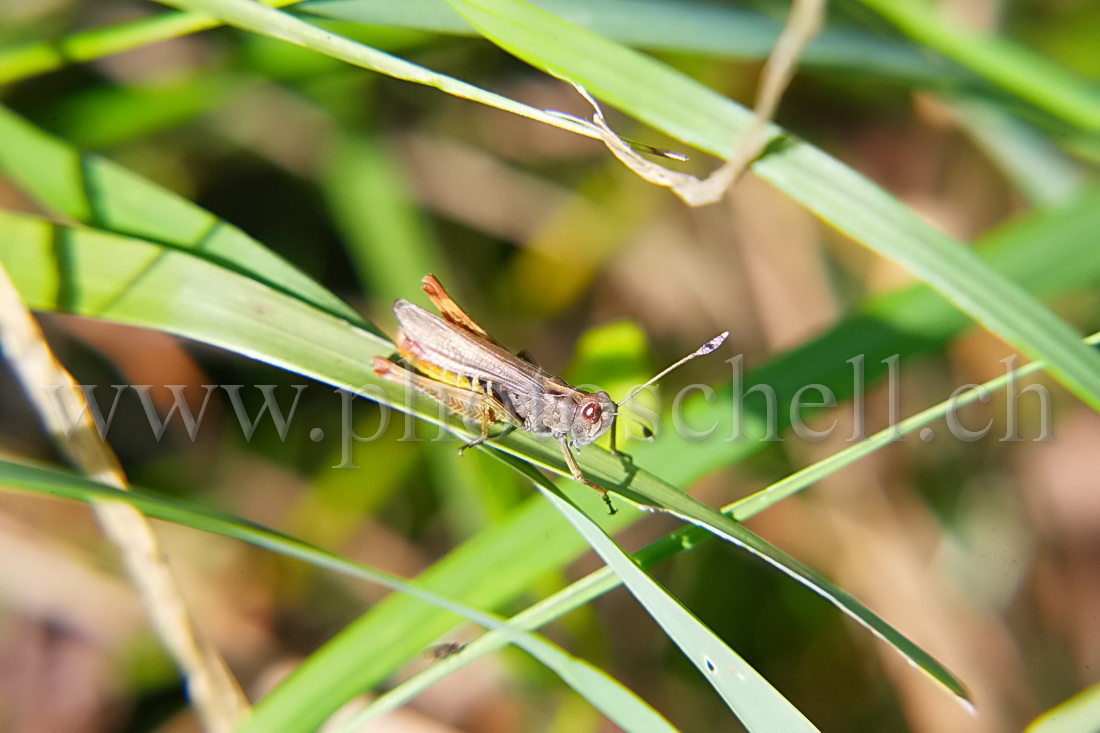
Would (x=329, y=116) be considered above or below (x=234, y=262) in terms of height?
above

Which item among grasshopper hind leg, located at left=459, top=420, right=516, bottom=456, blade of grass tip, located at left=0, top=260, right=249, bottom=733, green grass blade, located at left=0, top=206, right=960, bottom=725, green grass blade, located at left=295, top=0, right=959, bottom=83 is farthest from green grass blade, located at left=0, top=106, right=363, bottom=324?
green grass blade, located at left=295, top=0, right=959, bottom=83

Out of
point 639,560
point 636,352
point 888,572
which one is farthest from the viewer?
point 888,572

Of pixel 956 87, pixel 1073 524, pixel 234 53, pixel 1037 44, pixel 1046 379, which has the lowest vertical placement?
pixel 1073 524

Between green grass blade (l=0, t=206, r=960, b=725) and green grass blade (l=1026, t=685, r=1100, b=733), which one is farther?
green grass blade (l=0, t=206, r=960, b=725)

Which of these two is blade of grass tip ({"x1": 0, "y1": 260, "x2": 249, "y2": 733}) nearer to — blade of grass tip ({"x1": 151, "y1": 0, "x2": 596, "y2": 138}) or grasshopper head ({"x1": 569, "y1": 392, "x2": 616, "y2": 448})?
blade of grass tip ({"x1": 151, "y1": 0, "x2": 596, "y2": 138})

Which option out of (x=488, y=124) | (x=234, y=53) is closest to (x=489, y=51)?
(x=488, y=124)

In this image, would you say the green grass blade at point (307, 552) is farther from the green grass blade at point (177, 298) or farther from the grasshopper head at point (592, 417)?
the grasshopper head at point (592, 417)

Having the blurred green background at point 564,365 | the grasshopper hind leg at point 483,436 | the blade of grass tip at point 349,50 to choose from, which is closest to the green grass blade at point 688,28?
the blurred green background at point 564,365

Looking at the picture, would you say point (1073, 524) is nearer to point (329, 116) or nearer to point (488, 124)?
point (488, 124)
